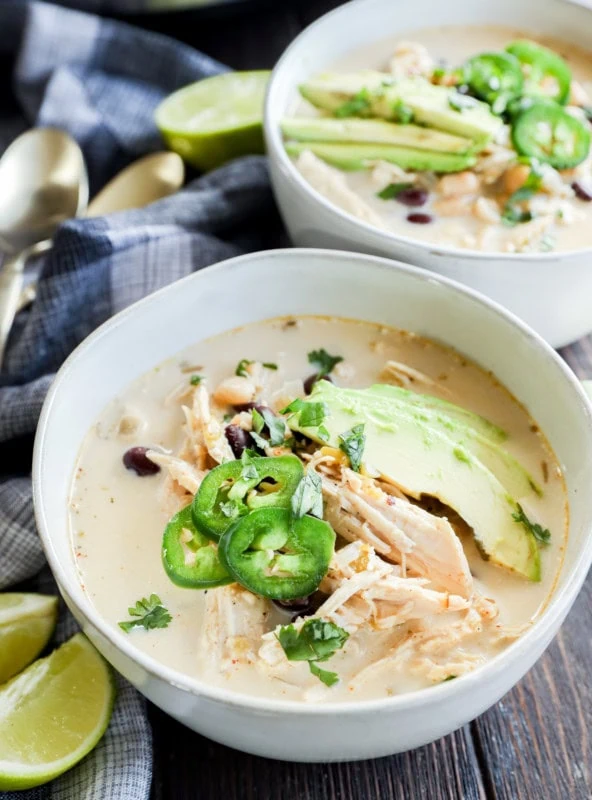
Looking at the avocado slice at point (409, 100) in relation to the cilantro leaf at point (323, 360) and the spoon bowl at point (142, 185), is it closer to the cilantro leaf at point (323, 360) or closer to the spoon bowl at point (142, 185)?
the spoon bowl at point (142, 185)

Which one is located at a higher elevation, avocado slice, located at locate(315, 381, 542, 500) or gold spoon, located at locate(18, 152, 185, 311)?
avocado slice, located at locate(315, 381, 542, 500)

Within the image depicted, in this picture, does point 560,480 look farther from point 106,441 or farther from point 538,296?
point 106,441

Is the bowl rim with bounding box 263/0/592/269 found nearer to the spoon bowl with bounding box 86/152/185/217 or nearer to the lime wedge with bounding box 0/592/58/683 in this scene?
the spoon bowl with bounding box 86/152/185/217

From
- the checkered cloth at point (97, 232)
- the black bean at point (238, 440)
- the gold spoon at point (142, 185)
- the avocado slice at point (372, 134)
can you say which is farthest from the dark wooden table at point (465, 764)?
the gold spoon at point (142, 185)

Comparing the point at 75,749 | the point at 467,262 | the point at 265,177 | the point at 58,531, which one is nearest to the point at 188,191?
the point at 265,177

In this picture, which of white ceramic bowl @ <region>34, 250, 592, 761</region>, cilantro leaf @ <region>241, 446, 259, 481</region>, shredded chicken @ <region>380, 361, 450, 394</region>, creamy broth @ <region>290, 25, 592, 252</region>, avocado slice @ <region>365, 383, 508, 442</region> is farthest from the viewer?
creamy broth @ <region>290, 25, 592, 252</region>

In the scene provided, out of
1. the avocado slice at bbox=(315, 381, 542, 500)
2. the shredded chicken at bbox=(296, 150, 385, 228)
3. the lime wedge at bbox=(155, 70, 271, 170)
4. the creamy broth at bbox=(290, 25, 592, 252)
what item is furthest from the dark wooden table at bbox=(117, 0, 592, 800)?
the lime wedge at bbox=(155, 70, 271, 170)

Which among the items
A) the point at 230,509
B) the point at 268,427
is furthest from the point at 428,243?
the point at 230,509
